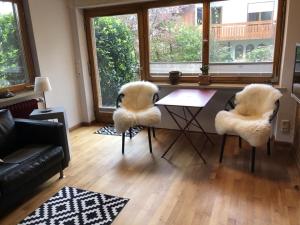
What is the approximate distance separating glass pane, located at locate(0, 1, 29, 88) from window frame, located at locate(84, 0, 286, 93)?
1.24 m

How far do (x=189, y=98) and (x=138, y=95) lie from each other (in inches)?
32.5

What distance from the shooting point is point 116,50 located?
4531mm

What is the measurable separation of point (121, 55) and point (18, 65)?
1.66 m

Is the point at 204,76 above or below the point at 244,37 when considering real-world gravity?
below

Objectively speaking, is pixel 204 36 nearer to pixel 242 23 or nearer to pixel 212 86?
pixel 242 23

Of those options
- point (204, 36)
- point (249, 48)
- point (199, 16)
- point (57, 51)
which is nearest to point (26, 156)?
point (57, 51)

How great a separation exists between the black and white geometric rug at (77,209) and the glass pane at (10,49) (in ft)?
6.35

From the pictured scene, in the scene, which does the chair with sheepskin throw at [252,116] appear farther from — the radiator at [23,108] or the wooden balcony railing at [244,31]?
the radiator at [23,108]

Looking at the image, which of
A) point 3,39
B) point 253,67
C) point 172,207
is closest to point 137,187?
point 172,207

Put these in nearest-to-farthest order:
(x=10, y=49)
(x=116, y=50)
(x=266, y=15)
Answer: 1. (x=266, y=15)
2. (x=10, y=49)
3. (x=116, y=50)

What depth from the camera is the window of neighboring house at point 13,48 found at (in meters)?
3.48

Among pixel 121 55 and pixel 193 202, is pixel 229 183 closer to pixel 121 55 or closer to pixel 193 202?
pixel 193 202

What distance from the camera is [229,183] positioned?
2688mm

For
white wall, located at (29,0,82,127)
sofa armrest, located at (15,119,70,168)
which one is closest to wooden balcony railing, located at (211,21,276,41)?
white wall, located at (29,0,82,127)
